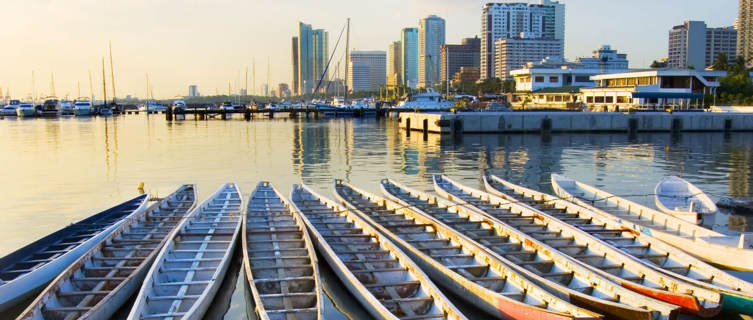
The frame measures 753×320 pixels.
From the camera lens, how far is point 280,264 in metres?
14.5

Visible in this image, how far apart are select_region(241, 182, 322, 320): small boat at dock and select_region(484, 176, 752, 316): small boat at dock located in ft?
21.4

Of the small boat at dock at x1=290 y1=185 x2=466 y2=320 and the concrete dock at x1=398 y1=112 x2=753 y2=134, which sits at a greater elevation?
the concrete dock at x1=398 y1=112 x2=753 y2=134

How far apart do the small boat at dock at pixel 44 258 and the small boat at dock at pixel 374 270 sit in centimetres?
616

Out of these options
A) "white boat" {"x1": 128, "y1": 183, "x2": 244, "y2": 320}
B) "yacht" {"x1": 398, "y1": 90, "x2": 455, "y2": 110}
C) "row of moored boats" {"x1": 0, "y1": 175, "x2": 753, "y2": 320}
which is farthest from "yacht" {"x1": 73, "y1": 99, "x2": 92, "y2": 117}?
"white boat" {"x1": 128, "y1": 183, "x2": 244, "y2": 320}

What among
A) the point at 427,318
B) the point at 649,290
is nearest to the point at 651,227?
the point at 649,290

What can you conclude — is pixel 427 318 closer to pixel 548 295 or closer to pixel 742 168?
pixel 548 295

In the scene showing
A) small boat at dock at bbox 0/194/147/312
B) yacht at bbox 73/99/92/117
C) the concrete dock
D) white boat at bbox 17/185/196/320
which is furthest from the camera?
yacht at bbox 73/99/92/117

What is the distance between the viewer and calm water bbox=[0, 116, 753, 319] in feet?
80.9

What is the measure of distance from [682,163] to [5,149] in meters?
53.7

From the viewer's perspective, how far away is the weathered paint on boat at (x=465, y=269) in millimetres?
11398

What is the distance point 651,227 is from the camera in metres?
18.0

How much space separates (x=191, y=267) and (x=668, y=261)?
36.9ft

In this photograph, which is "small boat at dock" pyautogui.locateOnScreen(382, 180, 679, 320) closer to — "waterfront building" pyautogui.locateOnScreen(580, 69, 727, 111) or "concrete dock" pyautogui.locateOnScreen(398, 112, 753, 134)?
"concrete dock" pyautogui.locateOnScreen(398, 112, 753, 134)

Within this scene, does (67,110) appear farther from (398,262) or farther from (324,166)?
(398,262)
